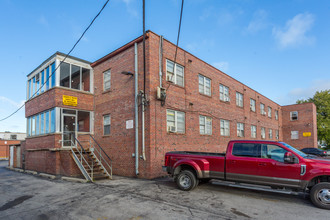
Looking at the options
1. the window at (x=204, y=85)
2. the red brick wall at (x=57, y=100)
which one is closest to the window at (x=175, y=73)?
the window at (x=204, y=85)

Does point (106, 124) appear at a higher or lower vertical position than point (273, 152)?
higher

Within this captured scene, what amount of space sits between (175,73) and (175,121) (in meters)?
2.93

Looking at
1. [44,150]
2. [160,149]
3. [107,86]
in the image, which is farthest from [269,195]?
[44,150]

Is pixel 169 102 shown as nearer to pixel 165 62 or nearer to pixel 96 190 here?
pixel 165 62

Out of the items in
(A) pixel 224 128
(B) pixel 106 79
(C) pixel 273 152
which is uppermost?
(B) pixel 106 79

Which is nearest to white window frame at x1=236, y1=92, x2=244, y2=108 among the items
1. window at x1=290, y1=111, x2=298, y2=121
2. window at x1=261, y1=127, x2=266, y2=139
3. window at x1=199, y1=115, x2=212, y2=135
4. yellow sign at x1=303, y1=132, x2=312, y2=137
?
window at x1=199, y1=115, x2=212, y2=135

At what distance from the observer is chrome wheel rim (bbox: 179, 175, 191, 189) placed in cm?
809

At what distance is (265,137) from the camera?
25672mm

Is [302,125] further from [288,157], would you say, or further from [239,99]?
[288,157]

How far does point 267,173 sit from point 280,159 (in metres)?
0.59

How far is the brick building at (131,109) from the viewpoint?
11492 mm

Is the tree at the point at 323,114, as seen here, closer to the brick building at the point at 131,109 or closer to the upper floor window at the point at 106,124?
the brick building at the point at 131,109

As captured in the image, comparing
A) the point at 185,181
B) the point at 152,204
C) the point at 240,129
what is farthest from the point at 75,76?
the point at 240,129

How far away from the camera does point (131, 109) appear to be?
12125 mm
